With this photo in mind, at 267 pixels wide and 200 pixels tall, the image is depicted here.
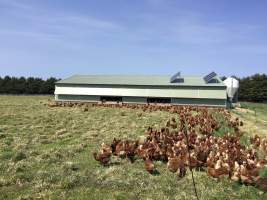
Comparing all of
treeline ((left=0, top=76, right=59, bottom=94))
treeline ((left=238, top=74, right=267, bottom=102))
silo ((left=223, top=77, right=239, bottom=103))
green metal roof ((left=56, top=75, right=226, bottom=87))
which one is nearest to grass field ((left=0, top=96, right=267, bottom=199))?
green metal roof ((left=56, top=75, right=226, bottom=87))

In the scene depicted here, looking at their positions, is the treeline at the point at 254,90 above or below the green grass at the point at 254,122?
above

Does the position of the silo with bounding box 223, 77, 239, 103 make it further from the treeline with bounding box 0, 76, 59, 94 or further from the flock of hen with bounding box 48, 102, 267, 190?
the treeline with bounding box 0, 76, 59, 94

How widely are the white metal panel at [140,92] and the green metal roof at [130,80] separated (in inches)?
35.4

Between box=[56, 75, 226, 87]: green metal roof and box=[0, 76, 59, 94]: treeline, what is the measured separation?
34.2m

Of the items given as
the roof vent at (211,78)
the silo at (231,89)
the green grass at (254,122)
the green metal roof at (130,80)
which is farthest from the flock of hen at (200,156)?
the silo at (231,89)

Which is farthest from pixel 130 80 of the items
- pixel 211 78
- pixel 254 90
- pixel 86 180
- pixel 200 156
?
pixel 86 180

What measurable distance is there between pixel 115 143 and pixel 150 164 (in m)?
2.62

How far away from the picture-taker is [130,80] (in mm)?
61156

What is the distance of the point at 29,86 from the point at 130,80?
1833 inches

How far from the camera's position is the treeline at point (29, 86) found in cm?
9981

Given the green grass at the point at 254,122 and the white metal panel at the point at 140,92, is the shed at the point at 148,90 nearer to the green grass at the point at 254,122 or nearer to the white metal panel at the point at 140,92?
the white metal panel at the point at 140,92

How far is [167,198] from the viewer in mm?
8688

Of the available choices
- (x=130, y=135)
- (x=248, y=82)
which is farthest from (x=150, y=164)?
(x=248, y=82)

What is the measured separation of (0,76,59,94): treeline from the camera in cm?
9981
